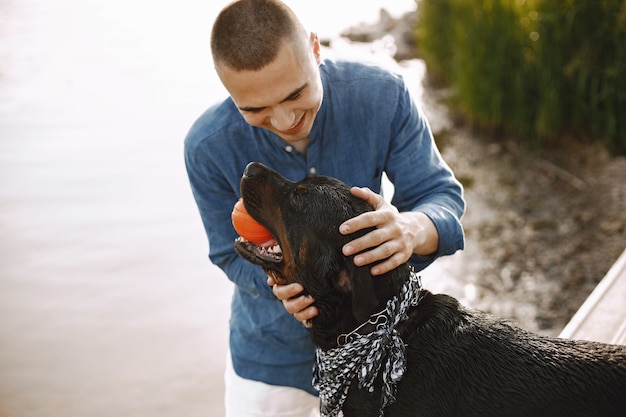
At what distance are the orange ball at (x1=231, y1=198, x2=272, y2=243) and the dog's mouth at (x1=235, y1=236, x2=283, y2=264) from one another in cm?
3

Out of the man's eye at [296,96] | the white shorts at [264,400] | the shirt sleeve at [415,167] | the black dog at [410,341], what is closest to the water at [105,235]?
the white shorts at [264,400]

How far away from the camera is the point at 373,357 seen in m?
2.12

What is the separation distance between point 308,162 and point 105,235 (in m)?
3.72

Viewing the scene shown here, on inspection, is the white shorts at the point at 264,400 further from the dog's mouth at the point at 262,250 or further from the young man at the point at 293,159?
the dog's mouth at the point at 262,250

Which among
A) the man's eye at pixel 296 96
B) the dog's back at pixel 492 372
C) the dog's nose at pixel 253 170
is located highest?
the man's eye at pixel 296 96

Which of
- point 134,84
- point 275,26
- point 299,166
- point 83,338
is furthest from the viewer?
point 134,84

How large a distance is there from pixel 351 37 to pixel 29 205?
6813 mm

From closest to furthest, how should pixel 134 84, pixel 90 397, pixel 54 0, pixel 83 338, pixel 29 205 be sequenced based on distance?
pixel 90 397 → pixel 83 338 → pixel 29 205 → pixel 134 84 → pixel 54 0

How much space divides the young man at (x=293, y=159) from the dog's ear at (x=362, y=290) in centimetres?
21

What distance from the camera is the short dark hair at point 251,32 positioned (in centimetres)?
220

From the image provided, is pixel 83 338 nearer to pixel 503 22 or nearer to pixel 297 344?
pixel 297 344

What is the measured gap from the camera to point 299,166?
8.75ft

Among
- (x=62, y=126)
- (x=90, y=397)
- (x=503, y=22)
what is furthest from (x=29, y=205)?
(x=503, y=22)

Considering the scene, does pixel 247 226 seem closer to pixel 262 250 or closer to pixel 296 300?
pixel 262 250
